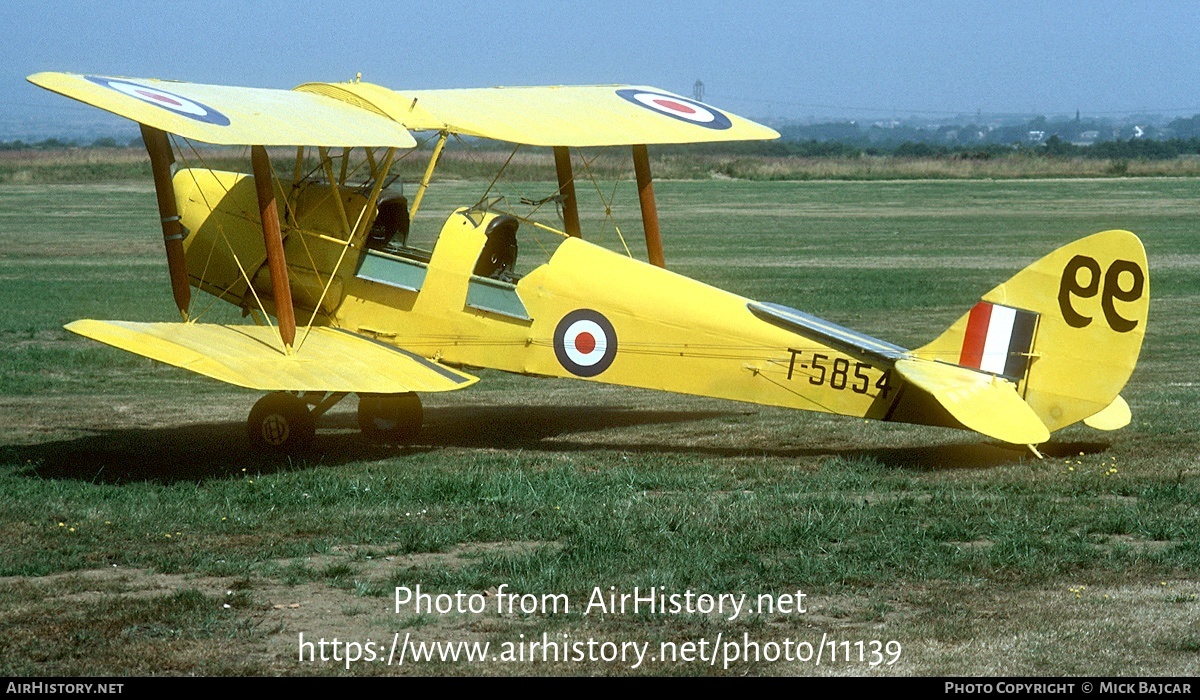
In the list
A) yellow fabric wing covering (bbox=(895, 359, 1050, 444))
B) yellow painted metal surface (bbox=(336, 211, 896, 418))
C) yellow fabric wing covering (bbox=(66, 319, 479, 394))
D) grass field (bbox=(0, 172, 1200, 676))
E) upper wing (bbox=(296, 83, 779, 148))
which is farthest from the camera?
upper wing (bbox=(296, 83, 779, 148))

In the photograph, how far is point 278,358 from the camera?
9.60 m

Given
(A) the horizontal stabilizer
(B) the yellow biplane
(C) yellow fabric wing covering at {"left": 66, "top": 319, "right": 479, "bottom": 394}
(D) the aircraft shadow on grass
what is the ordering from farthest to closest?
(D) the aircraft shadow on grass
(A) the horizontal stabilizer
(C) yellow fabric wing covering at {"left": 66, "top": 319, "right": 479, "bottom": 394}
(B) the yellow biplane

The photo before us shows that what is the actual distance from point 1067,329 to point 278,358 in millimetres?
5337

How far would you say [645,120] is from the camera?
11945mm

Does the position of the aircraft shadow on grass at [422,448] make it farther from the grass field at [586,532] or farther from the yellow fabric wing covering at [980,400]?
the yellow fabric wing covering at [980,400]

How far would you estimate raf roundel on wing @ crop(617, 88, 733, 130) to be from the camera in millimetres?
12352

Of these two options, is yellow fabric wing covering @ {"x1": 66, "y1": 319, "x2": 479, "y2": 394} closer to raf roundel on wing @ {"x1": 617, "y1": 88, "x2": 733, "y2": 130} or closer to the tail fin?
raf roundel on wing @ {"x1": 617, "y1": 88, "x2": 733, "y2": 130}

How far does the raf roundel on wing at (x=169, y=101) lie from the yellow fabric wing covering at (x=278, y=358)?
151 cm

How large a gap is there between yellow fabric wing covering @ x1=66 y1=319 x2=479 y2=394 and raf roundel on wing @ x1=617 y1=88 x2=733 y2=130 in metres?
3.55

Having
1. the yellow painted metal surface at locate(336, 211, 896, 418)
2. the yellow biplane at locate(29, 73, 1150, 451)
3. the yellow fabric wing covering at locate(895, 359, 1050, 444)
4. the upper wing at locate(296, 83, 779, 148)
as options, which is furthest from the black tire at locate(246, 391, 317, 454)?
the yellow fabric wing covering at locate(895, 359, 1050, 444)

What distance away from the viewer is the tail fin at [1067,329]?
843 cm

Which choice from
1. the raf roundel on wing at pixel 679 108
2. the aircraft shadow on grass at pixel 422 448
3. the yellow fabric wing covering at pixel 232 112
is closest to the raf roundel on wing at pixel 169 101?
the yellow fabric wing covering at pixel 232 112

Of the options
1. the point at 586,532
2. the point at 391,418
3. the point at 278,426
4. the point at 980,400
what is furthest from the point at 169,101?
the point at 980,400
